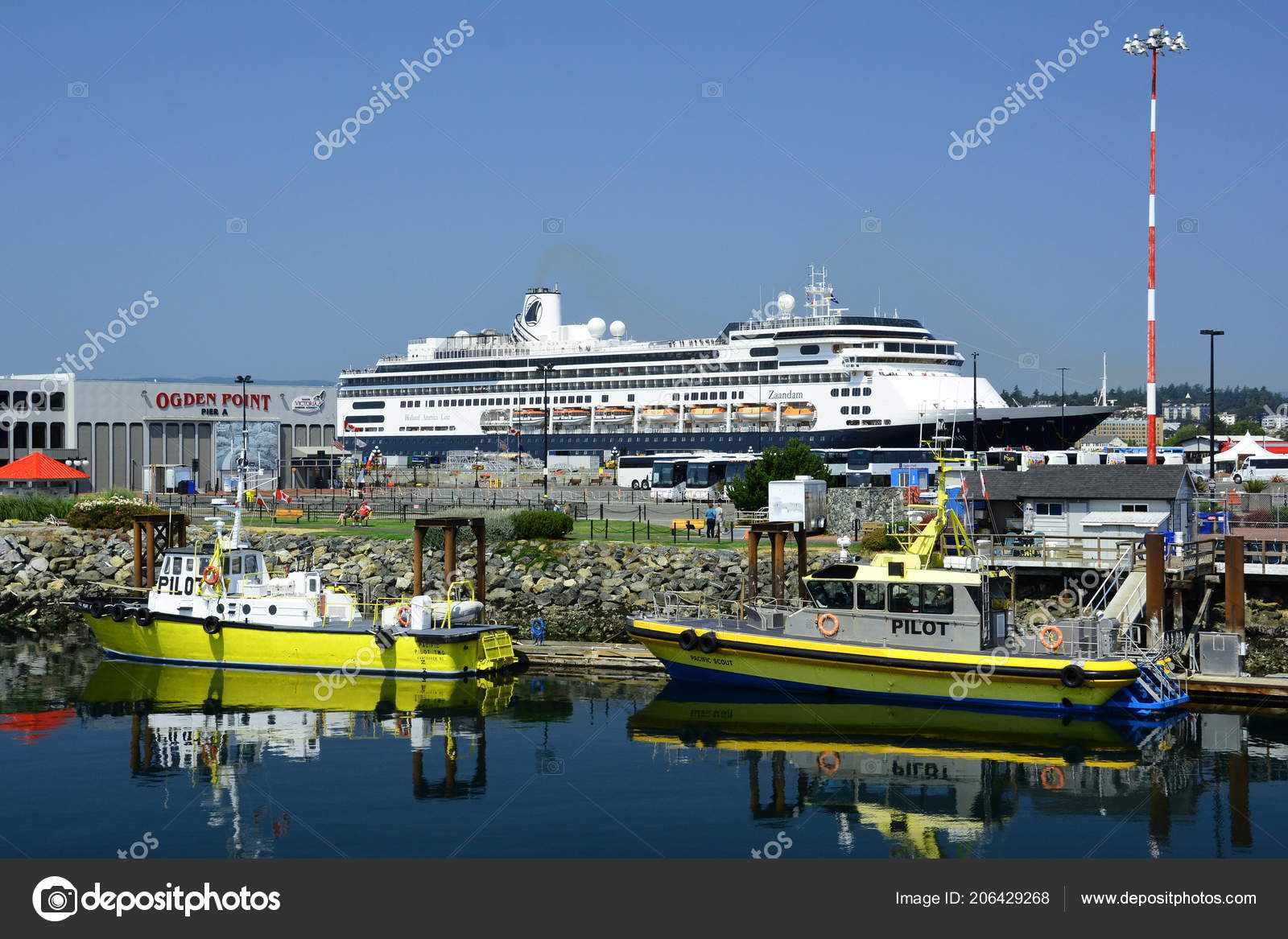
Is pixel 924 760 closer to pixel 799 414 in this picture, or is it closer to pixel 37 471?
pixel 37 471

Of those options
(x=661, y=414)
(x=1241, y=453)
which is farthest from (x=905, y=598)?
(x=661, y=414)

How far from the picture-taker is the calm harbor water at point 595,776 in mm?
18047

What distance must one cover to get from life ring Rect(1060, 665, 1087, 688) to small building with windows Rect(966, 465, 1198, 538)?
851cm

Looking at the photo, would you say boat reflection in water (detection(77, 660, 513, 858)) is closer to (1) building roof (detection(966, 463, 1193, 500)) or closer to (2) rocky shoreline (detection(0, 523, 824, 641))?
(2) rocky shoreline (detection(0, 523, 824, 641))

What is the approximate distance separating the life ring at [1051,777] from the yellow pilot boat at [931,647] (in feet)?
10.9

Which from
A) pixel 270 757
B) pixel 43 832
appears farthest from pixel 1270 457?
pixel 43 832

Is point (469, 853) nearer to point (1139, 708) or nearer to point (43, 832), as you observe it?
point (43, 832)

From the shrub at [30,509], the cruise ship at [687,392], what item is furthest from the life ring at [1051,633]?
the cruise ship at [687,392]

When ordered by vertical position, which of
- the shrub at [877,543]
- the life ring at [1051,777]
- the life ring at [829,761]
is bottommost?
the life ring at [1051,777]

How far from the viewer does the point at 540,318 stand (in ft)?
412

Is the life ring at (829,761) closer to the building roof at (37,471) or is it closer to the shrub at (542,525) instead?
the shrub at (542,525)

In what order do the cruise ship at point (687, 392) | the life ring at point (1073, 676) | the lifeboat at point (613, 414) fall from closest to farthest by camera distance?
the life ring at point (1073, 676)
the cruise ship at point (687, 392)
the lifeboat at point (613, 414)

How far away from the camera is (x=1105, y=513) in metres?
34.1

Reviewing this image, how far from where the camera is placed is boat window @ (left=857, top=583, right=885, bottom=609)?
26719mm
